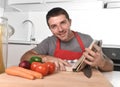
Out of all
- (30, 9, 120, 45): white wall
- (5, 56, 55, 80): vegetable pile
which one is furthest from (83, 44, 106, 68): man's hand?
(30, 9, 120, 45): white wall

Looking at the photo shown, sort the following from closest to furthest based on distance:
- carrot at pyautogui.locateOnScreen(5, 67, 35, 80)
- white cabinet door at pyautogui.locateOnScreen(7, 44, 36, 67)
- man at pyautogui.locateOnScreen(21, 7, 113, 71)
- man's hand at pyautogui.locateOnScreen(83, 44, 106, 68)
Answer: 1. carrot at pyautogui.locateOnScreen(5, 67, 35, 80)
2. man's hand at pyautogui.locateOnScreen(83, 44, 106, 68)
3. man at pyautogui.locateOnScreen(21, 7, 113, 71)
4. white cabinet door at pyautogui.locateOnScreen(7, 44, 36, 67)

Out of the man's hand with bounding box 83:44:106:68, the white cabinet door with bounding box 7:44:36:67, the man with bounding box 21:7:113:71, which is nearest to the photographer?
Answer: the man's hand with bounding box 83:44:106:68

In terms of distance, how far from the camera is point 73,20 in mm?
2178

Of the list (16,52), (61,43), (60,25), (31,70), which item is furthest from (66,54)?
(16,52)

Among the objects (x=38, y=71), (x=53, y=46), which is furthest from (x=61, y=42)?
(x=38, y=71)

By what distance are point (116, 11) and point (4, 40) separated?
1488 mm

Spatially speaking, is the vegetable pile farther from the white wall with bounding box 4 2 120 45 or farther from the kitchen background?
the white wall with bounding box 4 2 120 45

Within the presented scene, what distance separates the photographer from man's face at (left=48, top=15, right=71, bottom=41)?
122 centimetres

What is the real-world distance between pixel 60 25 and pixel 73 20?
0.96 m

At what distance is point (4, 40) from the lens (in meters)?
0.81

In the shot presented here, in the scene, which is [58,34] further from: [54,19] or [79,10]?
[79,10]

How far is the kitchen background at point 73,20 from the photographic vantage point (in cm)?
202

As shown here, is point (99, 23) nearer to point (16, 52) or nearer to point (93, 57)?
point (16, 52)

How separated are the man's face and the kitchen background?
31.7 inches
